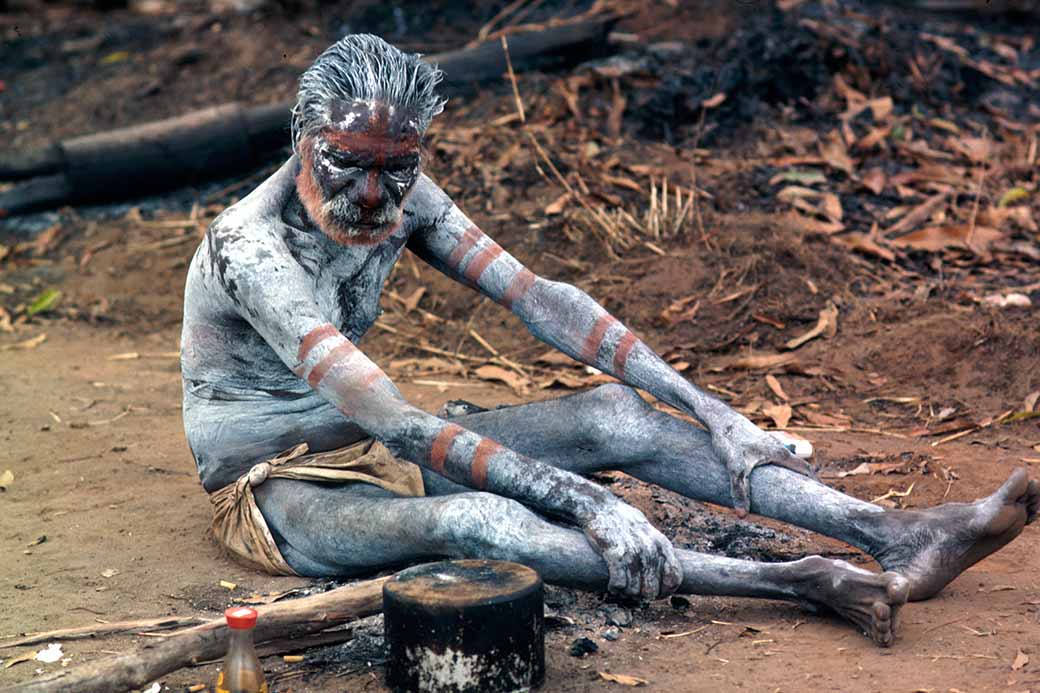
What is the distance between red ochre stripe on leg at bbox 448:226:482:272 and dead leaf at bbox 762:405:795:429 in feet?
6.40

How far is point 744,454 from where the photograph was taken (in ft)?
12.5

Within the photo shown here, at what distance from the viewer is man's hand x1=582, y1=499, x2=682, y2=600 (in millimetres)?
3434

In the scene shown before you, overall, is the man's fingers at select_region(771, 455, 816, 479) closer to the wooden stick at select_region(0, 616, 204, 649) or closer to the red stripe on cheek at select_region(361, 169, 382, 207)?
the red stripe on cheek at select_region(361, 169, 382, 207)

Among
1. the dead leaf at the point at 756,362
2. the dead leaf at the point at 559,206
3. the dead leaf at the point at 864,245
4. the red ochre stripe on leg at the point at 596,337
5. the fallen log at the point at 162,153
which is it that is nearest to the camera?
the red ochre stripe on leg at the point at 596,337

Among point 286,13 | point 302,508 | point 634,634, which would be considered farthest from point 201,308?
point 286,13

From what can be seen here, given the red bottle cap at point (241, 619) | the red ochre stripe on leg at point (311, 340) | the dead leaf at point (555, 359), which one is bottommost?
the dead leaf at point (555, 359)

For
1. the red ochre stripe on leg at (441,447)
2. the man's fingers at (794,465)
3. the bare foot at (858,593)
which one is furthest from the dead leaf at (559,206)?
the bare foot at (858,593)

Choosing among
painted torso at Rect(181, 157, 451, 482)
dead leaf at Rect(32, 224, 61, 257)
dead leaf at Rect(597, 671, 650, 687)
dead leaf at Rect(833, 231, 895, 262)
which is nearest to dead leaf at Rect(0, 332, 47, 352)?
dead leaf at Rect(32, 224, 61, 257)

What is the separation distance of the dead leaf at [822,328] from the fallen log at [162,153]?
343 centimetres

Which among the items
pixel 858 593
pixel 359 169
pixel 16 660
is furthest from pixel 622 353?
pixel 16 660

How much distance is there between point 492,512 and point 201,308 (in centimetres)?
123

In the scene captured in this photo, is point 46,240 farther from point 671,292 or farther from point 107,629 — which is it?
point 107,629

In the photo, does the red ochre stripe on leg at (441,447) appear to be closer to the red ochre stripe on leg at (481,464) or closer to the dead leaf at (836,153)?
the red ochre stripe on leg at (481,464)

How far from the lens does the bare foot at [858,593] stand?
3312 mm
